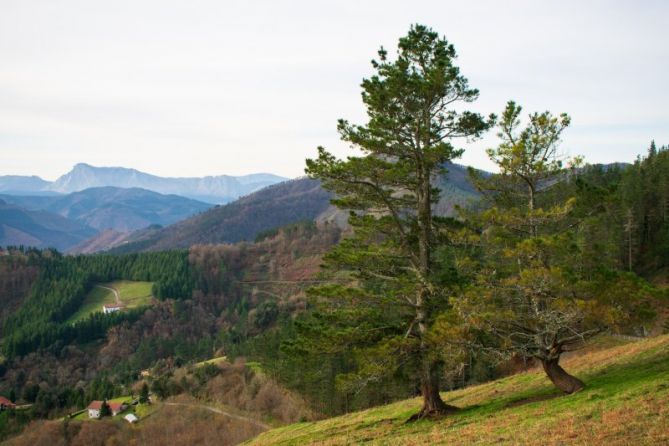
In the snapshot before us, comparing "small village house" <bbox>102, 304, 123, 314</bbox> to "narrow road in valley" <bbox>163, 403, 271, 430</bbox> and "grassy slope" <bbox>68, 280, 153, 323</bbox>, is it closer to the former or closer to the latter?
"grassy slope" <bbox>68, 280, 153, 323</bbox>

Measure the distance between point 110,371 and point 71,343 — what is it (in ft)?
83.4

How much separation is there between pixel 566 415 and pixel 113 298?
609ft

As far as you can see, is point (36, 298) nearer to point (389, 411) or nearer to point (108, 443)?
point (108, 443)

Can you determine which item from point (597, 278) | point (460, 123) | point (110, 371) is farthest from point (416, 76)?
point (110, 371)

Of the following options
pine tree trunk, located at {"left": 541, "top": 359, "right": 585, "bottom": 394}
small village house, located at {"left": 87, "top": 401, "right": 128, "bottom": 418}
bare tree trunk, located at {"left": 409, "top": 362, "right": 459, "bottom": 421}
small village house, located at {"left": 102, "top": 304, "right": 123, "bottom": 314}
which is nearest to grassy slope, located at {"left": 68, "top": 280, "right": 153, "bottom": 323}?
small village house, located at {"left": 102, "top": 304, "right": 123, "bottom": 314}

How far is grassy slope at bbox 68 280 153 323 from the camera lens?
559 feet

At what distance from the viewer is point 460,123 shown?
20812 millimetres

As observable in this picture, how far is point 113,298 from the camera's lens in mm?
177750

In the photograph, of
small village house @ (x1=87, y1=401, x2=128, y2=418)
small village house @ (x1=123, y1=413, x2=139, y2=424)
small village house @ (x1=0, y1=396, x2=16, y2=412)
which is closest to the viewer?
small village house @ (x1=123, y1=413, x2=139, y2=424)

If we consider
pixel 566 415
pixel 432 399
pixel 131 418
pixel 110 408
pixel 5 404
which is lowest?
pixel 5 404

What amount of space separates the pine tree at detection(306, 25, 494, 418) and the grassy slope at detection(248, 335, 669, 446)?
2387 mm

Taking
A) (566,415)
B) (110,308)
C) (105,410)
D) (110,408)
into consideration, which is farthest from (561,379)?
(110,308)

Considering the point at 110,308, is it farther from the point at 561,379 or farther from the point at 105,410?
the point at 561,379

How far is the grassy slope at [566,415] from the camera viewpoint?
12.8 m
